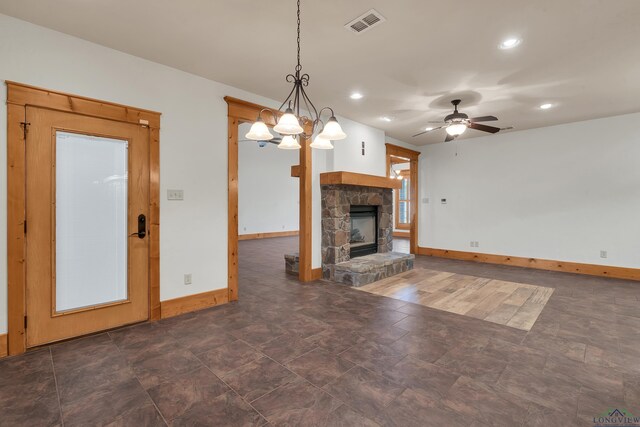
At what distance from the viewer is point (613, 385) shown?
210 cm

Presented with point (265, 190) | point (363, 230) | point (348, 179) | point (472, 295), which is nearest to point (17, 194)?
point (348, 179)

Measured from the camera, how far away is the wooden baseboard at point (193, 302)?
134 inches

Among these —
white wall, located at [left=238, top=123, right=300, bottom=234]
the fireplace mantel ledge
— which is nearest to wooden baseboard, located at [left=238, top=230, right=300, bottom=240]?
white wall, located at [left=238, top=123, right=300, bottom=234]

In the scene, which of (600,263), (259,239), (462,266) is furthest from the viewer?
(259,239)

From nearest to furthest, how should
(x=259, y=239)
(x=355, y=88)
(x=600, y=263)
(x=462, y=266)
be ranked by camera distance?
(x=355, y=88), (x=600, y=263), (x=462, y=266), (x=259, y=239)

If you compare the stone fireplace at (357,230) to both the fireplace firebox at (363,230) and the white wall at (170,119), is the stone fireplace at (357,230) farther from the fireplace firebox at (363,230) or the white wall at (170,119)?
the white wall at (170,119)

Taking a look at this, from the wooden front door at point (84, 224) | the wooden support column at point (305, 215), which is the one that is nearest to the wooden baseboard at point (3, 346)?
the wooden front door at point (84, 224)

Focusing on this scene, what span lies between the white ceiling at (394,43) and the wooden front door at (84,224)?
95 cm

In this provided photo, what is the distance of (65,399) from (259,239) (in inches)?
352

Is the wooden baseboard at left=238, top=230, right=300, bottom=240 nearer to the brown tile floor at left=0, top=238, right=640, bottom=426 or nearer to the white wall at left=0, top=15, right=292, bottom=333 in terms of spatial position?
the white wall at left=0, top=15, right=292, bottom=333

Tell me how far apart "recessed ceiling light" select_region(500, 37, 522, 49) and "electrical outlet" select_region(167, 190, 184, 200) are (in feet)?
12.4

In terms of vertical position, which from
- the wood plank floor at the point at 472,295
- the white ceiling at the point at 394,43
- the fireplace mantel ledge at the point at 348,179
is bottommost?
the wood plank floor at the point at 472,295

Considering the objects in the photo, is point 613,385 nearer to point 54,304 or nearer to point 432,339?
point 432,339

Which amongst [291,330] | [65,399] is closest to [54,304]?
[65,399]
